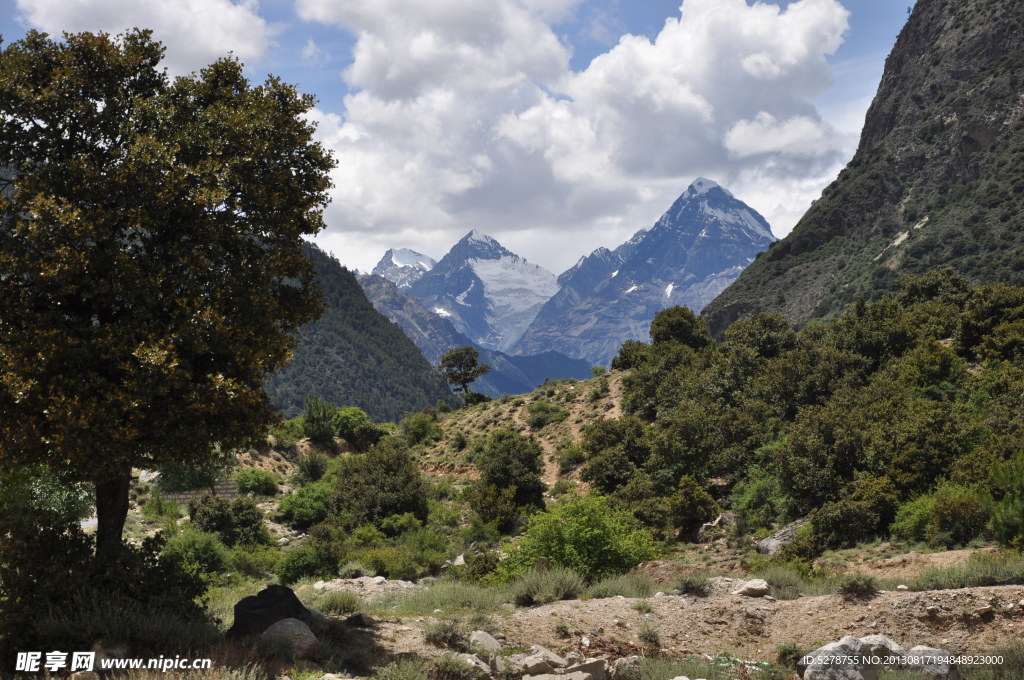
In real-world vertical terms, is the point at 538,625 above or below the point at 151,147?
below

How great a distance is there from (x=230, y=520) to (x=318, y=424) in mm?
27801

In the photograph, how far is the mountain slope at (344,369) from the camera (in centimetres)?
16150

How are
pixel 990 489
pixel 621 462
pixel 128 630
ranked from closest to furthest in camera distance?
pixel 128 630, pixel 990 489, pixel 621 462

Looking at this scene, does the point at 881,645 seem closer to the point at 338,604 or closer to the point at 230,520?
the point at 338,604

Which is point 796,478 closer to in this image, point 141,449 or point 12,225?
point 141,449

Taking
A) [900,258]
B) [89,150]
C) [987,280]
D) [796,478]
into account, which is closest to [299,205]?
[89,150]

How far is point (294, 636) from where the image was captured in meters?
9.12

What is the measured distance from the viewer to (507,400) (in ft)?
208

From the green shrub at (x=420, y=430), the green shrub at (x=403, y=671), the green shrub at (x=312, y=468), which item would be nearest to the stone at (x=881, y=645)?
the green shrub at (x=403, y=671)

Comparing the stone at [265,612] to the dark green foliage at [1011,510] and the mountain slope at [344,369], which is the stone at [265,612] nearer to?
the dark green foliage at [1011,510]

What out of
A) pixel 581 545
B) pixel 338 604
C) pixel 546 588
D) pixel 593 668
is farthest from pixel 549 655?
pixel 581 545

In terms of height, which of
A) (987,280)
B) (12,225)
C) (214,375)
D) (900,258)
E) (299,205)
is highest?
(900,258)

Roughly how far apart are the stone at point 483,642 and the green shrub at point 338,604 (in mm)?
3180

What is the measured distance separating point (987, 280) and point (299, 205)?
92717mm
